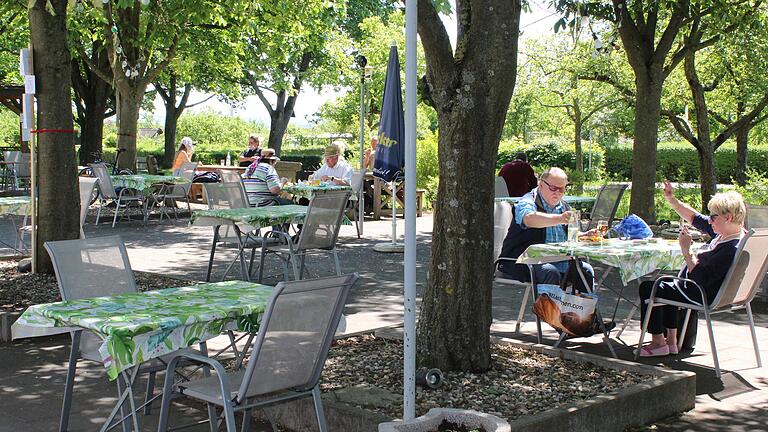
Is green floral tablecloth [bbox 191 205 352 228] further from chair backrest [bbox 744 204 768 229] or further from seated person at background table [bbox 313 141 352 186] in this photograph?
seated person at background table [bbox 313 141 352 186]

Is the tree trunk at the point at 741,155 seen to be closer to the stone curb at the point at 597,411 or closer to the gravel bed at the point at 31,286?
the gravel bed at the point at 31,286

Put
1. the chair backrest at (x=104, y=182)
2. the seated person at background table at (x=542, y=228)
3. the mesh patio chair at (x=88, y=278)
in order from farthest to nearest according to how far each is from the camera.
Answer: the chair backrest at (x=104, y=182), the seated person at background table at (x=542, y=228), the mesh patio chair at (x=88, y=278)

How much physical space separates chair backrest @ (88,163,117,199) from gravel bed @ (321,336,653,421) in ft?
33.7

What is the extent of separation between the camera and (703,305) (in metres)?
6.18

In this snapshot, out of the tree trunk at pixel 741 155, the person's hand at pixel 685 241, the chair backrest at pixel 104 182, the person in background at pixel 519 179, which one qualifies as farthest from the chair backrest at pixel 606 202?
the tree trunk at pixel 741 155

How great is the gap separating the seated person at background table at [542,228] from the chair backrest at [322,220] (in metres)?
2.14

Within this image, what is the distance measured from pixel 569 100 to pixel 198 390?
26706 mm

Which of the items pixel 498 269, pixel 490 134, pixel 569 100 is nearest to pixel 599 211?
pixel 498 269

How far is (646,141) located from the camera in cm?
1359

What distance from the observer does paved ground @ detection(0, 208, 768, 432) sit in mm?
5203

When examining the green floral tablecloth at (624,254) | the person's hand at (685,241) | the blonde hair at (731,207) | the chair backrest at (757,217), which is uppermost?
the blonde hair at (731,207)

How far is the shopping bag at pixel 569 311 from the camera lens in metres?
6.25

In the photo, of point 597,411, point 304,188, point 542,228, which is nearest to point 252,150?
point 304,188

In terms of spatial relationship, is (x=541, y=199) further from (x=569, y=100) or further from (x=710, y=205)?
(x=569, y=100)
